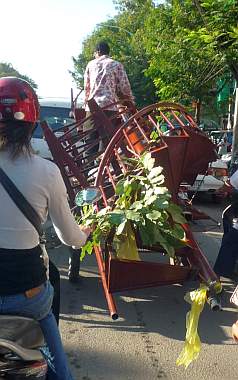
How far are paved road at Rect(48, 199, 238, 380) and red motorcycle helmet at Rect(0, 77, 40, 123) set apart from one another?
204cm

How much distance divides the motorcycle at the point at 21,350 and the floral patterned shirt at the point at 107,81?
5.12 metres

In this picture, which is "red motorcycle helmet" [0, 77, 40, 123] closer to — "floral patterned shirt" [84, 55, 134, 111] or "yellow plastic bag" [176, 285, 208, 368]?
"yellow plastic bag" [176, 285, 208, 368]

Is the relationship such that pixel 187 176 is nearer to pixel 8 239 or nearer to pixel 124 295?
pixel 124 295

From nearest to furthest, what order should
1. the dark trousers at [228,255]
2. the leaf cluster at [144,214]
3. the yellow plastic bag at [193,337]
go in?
the yellow plastic bag at [193,337], the leaf cluster at [144,214], the dark trousers at [228,255]

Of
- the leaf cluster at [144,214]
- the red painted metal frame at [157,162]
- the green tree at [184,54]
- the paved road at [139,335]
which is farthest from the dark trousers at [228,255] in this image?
the green tree at [184,54]

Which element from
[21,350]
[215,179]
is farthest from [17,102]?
[215,179]

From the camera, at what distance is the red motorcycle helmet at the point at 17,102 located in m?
2.33

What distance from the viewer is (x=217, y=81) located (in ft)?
54.7

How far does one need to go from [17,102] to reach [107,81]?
490 cm

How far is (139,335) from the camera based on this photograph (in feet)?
14.4

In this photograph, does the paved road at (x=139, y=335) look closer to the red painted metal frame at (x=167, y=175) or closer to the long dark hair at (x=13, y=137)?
the red painted metal frame at (x=167, y=175)

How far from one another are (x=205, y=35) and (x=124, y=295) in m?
6.42

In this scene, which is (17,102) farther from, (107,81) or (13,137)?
(107,81)

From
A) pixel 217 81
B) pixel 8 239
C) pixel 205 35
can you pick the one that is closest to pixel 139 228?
pixel 8 239
